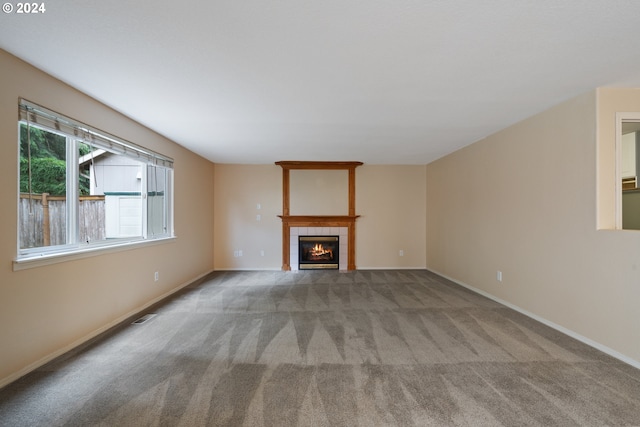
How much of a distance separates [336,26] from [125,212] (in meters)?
3.26

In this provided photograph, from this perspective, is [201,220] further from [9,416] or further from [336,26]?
[336,26]

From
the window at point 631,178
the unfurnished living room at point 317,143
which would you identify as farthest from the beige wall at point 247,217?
the window at point 631,178

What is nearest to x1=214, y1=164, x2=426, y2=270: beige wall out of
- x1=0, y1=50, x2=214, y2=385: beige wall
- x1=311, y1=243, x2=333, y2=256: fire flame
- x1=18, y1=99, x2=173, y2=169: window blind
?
x1=311, y1=243, x2=333, y2=256: fire flame

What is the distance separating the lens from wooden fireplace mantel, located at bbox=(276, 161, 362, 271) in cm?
593

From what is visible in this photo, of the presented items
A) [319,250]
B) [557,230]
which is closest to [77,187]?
[319,250]

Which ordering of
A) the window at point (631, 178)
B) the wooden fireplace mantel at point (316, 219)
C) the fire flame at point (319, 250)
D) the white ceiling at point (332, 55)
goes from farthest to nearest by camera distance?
the fire flame at point (319, 250) → the wooden fireplace mantel at point (316, 219) → the window at point (631, 178) → the white ceiling at point (332, 55)

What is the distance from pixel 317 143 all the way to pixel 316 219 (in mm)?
2036

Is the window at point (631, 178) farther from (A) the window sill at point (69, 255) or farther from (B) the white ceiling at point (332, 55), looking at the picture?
(A) the window sill at point (69, 255)

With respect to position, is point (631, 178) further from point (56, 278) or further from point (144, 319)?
point (56, 278)

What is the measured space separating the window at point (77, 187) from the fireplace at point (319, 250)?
299cm

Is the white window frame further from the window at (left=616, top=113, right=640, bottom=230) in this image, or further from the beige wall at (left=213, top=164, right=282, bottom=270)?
the window at (left=616, top=113, right=640, bottom=230)

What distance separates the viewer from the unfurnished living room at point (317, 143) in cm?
162

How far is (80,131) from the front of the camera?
252 centimetres

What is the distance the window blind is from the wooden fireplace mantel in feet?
8.94
